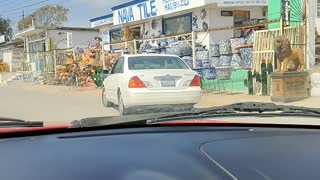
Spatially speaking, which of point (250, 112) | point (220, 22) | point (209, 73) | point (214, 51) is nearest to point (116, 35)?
point (220, 22)

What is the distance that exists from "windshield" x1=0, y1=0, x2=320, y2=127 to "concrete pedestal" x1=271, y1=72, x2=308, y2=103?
3 centimetres

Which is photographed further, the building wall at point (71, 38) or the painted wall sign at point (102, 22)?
the building wall at point (71, 38)

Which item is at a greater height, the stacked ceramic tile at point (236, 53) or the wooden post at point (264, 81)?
the stacked ceramic tile at point (236, 53)

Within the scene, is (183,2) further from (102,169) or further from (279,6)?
(102,169)

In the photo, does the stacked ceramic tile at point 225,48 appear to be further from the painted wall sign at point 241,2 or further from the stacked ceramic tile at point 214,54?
the painted wall sign at point 241,2

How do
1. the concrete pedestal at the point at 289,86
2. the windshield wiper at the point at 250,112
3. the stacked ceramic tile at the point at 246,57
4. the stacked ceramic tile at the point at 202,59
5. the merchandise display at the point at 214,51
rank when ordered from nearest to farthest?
A: the windshield wiper at the point at 250,112 < the concrete pedestal at the point at 289,86 < the stacked ceramic tile at the point at 246,57 < the stacked ceramic tile at the point at 202,59 < the merchandise display at the point at 214,51

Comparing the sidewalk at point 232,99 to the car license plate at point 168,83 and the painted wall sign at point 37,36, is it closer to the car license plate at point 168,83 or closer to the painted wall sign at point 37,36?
the car license plate at point 168,83

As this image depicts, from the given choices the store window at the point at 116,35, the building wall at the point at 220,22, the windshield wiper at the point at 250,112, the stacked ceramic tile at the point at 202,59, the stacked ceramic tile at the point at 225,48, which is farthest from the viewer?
the store window at the point at 116,35

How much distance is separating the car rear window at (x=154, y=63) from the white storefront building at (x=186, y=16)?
42.3 feet

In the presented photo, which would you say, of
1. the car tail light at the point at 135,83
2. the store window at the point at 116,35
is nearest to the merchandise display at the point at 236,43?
the car tail light at the point at 135,83

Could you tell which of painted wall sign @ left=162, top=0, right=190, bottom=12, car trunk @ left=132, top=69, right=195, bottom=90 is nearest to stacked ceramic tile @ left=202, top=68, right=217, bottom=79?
car trunk @ left=132, top=69, right=195, bottom=90

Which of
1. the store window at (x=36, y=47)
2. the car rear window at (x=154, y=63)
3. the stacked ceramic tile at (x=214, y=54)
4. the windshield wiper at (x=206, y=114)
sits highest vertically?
the store window at (x=36, y=47)

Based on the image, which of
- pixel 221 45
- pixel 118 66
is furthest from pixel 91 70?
pixel 118 66

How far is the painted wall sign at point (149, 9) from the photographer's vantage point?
2675cm
